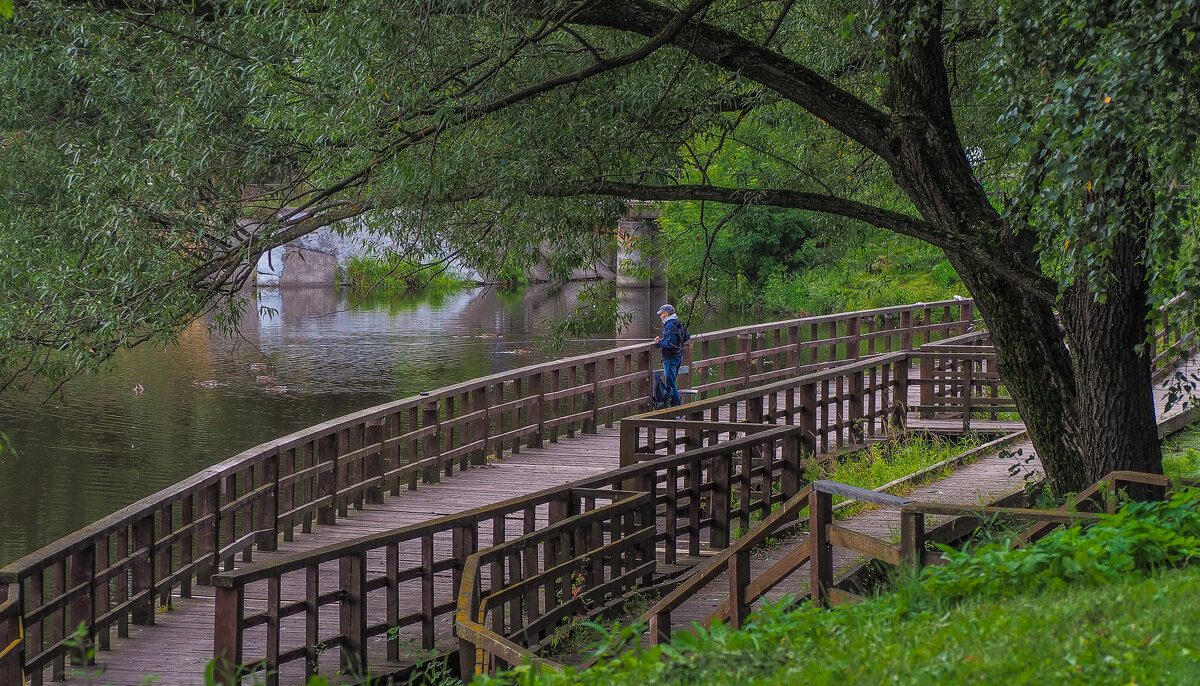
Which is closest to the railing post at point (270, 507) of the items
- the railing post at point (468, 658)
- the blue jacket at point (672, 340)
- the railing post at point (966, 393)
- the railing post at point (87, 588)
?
the railing post at point (87, 588)

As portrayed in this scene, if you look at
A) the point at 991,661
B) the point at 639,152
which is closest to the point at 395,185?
the point at 639,152

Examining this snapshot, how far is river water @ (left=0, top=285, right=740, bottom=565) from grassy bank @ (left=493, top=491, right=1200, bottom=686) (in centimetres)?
621

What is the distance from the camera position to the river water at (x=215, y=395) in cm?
1620

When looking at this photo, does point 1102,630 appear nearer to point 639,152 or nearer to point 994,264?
point 994,264

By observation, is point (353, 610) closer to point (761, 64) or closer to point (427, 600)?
point (427, 600)

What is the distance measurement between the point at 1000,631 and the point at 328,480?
25.2 feet

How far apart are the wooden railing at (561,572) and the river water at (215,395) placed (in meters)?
2.83

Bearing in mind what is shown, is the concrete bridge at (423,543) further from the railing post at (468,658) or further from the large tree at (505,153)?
the large tree at (505,153)

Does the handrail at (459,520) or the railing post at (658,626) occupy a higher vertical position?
the handrail at (459,520)

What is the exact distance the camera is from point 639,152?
926 centimetres

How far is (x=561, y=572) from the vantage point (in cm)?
715

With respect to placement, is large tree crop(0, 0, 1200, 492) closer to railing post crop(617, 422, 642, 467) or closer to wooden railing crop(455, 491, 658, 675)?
railing post crop(617, 422, 642, 467)

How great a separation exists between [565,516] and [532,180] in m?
2.41

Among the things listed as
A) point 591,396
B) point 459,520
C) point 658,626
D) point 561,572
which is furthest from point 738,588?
point 591,396
